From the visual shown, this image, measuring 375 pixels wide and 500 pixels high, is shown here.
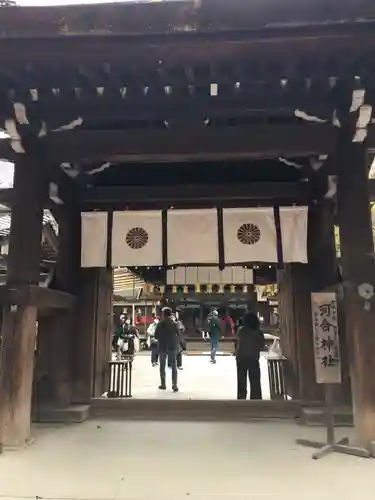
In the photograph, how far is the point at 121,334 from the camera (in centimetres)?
1567

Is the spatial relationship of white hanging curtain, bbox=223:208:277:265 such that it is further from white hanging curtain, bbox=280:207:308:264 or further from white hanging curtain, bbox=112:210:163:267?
white hanging curtain, bbox=112:210:163:267

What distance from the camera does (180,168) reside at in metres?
6.73

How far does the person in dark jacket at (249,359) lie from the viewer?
7.03m

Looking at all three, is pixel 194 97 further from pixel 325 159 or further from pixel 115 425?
pixel 115 425

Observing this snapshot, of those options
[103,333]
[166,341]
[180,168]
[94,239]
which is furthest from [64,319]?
[166,341]

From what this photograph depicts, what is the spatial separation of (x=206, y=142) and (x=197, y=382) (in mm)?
6877

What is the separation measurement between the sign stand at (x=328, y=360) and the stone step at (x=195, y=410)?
4.00ft

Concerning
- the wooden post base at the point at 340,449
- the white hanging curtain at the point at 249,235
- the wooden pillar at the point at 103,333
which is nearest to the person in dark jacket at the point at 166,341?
the wooden pillar at the point at 103,333

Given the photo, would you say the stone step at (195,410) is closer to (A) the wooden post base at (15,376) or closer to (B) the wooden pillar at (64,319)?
(B) the wooden pillar at (64,319)

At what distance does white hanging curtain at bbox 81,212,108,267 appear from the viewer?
611cm

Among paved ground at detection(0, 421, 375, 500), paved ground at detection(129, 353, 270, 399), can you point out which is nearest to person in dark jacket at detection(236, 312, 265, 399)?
paved ground at detection(129, 353, 270, 399)

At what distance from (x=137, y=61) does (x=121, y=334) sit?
1280 centimetres

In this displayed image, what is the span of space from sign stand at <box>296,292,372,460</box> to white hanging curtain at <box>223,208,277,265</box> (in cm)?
121

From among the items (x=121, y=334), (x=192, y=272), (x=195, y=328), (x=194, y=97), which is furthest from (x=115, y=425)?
(x=195, y=328)
